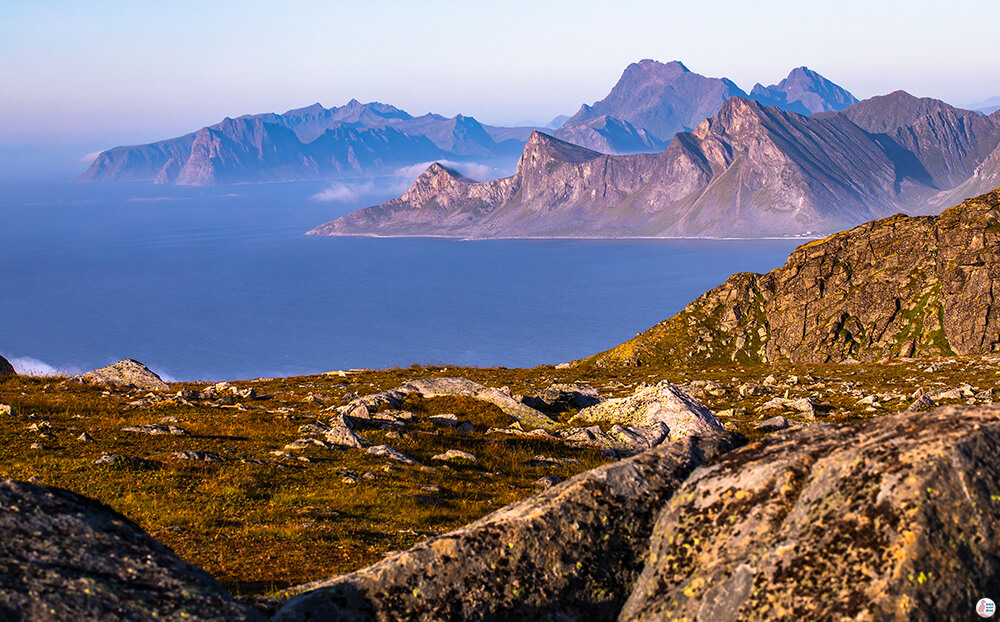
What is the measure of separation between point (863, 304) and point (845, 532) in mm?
162540

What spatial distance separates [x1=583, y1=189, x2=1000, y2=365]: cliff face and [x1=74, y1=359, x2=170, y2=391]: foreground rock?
102 m

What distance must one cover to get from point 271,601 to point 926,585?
865cm

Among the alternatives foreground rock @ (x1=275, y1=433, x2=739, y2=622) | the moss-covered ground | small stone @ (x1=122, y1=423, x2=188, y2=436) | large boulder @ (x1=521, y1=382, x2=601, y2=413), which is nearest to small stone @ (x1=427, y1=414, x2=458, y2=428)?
the moss-covered ground

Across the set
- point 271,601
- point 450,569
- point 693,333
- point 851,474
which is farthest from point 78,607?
point 693,333

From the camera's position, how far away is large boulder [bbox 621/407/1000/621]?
828cm

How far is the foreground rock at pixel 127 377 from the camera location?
43625 mm

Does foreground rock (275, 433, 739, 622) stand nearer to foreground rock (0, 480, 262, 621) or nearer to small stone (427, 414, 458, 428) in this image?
foreground rock (0, 480, 262, 621)

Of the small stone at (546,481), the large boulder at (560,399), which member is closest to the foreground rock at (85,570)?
the small stone at (546,481)

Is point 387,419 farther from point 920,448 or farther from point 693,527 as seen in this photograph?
point 920,448

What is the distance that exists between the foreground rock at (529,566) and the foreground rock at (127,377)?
3759 cm

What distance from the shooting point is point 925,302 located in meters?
146

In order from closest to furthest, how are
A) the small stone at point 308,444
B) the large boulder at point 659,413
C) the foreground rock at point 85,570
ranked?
the foreground rock at point 85,570 → the small stone at point 308,444 → the large boulder at point 659,413

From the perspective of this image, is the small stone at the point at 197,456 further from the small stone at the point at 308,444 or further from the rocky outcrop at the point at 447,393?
the rocky outcrop at the point at 447,393

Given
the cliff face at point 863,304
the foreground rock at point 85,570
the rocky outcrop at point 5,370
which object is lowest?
the cliff face at point 863,304
